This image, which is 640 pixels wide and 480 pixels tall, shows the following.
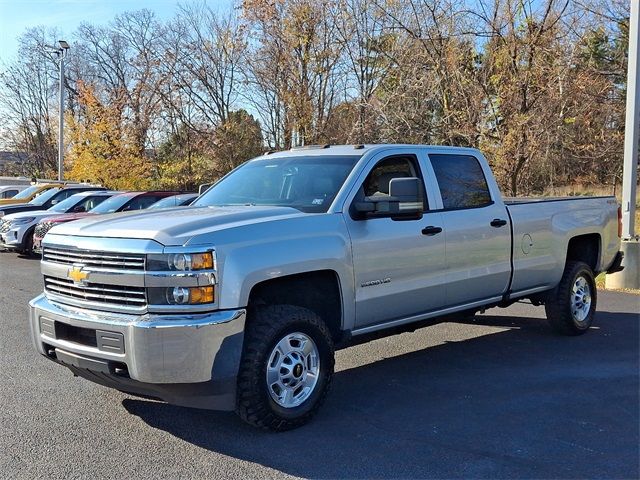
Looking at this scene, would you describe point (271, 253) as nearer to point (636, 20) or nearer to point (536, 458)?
point (536, 458)

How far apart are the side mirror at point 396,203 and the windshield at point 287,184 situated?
29 cm

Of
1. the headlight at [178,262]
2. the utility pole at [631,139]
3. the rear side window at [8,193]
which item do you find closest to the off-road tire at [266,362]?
the headlight at [178,262]

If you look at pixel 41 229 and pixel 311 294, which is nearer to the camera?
pixel 311 294

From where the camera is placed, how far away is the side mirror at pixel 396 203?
4922 millimetres

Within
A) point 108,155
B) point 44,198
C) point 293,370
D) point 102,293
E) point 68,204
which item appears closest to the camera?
point 102,293

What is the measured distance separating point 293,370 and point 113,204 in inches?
465

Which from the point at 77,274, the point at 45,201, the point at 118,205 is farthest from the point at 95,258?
the point at 45,201

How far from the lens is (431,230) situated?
5.59 meters

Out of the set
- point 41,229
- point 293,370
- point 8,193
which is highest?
point 8,193

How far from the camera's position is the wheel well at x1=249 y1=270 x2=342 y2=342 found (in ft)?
15.0

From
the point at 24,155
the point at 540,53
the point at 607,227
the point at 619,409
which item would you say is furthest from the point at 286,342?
the point at 24,155

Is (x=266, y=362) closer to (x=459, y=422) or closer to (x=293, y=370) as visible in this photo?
(x=293, y=370)

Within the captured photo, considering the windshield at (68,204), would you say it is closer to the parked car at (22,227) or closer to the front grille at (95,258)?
the parked car at (22,227)

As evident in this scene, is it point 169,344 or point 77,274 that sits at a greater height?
point 77,274
